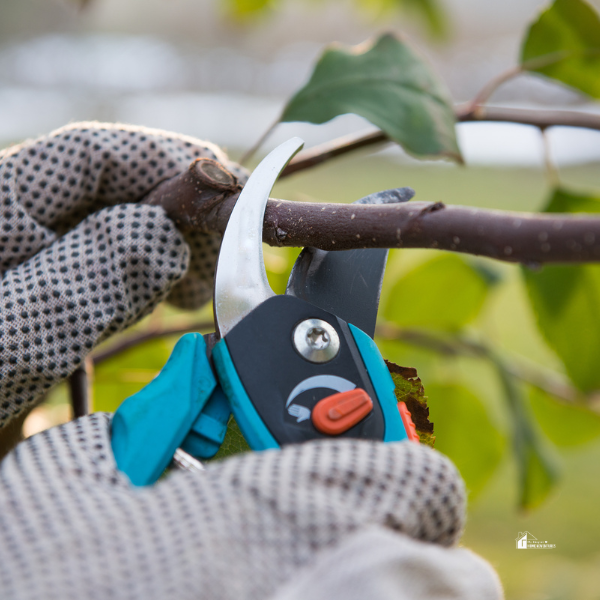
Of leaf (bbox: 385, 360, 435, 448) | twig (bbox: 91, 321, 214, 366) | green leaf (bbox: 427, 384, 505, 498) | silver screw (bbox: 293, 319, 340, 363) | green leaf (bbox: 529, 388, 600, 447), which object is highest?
silver screw (bbox: 293, 319, 340, 363)

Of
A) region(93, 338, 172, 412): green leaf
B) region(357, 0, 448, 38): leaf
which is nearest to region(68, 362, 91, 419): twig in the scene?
region(93, 338, 172, 412): green leaf

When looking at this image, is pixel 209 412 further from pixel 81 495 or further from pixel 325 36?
pixel 325 36

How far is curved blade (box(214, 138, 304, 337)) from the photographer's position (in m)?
0.17

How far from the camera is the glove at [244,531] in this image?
118 millimetres

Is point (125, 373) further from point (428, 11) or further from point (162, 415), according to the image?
point (428, 11)

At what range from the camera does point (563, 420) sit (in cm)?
51

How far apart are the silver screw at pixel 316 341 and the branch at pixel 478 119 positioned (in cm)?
15

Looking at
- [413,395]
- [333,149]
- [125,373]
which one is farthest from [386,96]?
[125,373]

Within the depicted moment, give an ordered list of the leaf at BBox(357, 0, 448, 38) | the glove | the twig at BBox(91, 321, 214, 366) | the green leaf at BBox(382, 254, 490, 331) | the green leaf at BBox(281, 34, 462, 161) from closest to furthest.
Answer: the glove → the green leaf at BBox(281, 34, 462, 161) → the twig at BBox(91, 321, 214, 366) → the green leaf at BBox(382, 254, 490, 331) → the leaf at BBox(357, 0, 448, 38)

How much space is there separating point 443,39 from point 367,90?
0.44 metres

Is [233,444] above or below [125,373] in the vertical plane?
above

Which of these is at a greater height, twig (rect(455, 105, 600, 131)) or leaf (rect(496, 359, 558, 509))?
twig (rect(455, 105, 600, 131))

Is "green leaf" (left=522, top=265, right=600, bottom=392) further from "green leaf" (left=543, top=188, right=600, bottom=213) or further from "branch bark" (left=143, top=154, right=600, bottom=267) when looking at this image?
"branch bark" (left=143, top=154, right=600, bottom=267)

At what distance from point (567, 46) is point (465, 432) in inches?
10.9
